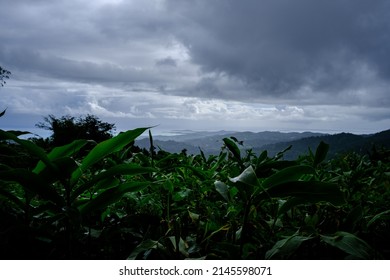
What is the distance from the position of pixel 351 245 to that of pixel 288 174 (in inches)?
8.3

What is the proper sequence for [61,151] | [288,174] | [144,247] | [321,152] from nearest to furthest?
1. [288,174]
2. [144,247]
3. [61,151]
4. [321,152]

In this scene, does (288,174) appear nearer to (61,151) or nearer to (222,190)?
(222,190)

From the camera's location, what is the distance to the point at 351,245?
0.84 metres

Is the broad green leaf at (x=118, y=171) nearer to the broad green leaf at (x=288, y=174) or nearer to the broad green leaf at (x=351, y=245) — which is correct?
the broad green leaf at (x=288, y=174)

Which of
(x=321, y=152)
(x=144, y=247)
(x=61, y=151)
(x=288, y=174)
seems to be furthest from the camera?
(x=321, y=152)

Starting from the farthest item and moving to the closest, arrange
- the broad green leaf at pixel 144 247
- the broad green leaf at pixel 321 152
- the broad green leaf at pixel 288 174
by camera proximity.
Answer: the broad green leaf at pixel 321 152
the broad green leaf at pixel 144 247
the broad green leaf at pixel 288 174

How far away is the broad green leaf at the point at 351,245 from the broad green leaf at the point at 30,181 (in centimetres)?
67

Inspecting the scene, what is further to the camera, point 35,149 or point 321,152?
point 321,152

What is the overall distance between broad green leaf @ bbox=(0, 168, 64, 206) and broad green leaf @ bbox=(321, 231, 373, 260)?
673mm

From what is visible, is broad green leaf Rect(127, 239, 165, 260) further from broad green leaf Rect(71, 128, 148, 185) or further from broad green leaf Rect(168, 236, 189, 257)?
broad green leaf Rect(71, 128, 148, 185)

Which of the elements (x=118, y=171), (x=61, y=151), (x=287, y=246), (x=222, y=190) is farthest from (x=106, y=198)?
(x=287, y=246)

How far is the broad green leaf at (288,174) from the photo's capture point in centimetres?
82

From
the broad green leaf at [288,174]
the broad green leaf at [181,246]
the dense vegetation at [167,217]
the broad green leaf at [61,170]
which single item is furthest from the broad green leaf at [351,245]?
the broad green leaf at [61,170]
